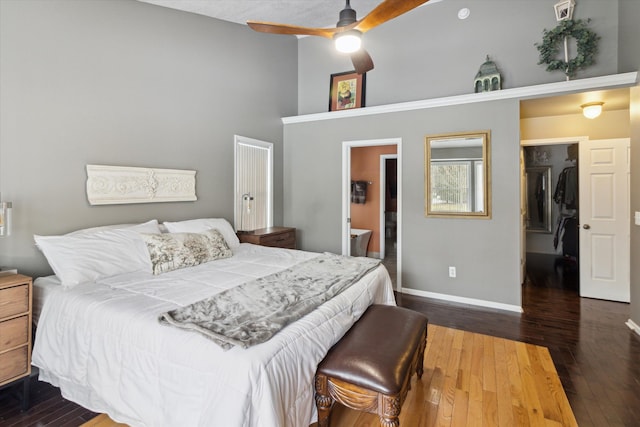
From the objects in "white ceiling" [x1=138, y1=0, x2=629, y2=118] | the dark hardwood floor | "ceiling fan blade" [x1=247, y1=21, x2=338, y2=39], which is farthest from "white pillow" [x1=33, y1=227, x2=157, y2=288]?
"white ceiling" [x1=138, y1=0, x2=629, y2=118]

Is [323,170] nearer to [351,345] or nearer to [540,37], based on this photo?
[540,37]

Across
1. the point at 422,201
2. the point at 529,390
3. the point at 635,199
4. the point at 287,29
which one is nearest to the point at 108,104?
the point at 287,29

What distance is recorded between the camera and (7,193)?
2.28 meters

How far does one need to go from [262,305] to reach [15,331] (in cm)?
155

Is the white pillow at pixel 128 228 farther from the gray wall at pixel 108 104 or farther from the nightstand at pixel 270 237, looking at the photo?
the nightstand at pixel 270 237

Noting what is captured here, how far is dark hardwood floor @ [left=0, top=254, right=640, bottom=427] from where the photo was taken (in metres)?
Result: 1.96

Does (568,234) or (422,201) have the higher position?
(422,201)

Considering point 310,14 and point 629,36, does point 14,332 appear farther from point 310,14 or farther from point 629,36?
point 629,36

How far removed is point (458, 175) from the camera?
3.89 m

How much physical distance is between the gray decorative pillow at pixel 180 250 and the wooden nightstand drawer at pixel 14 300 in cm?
72

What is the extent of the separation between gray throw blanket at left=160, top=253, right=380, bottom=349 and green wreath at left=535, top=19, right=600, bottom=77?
3218mm

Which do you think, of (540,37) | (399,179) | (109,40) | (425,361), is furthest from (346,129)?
(425,361)

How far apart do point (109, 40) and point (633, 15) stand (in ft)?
16.2

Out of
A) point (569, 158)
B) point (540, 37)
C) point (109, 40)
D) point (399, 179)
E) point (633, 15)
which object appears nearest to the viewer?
point (109, 40)
